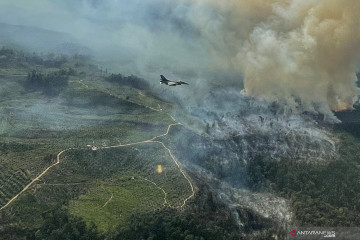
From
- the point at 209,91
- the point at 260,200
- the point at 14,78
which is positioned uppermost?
the point at 209,91

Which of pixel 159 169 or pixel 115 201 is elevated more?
pixel 159 169

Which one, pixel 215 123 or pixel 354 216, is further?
pixel 215 123

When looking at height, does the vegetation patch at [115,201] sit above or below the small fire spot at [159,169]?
below

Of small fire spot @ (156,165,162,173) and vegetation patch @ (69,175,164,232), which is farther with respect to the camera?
small fire spot @ (156,165,162,173)

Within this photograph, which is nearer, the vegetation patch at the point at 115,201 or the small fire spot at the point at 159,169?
the vegetation patch at the point at 115,201

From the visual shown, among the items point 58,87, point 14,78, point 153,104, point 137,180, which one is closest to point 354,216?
point 137,180

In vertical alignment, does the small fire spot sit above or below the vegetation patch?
above

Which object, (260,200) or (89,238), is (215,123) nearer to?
(260,200)

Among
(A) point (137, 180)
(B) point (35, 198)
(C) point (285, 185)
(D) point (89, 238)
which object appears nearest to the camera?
(D) point (89, 238)

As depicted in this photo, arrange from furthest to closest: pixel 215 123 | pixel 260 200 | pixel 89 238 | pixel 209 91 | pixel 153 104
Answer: pixel 209 91 < pixel 153 104 < pixel 215 123 < pixel 260 200 < pixel 89 238

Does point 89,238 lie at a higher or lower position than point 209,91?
lower

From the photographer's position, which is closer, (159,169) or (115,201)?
(115,201)
